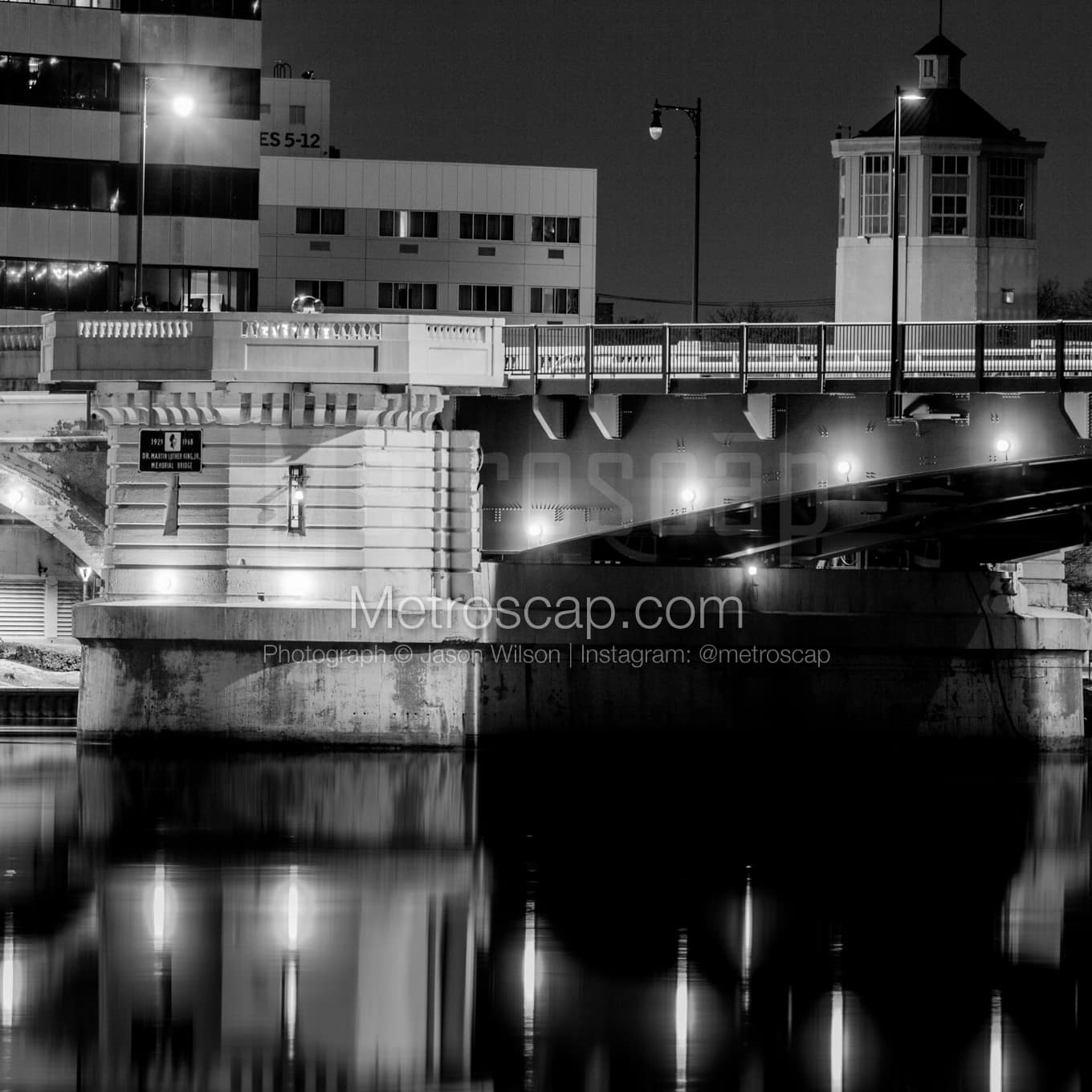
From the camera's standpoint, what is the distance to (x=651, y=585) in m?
55.2

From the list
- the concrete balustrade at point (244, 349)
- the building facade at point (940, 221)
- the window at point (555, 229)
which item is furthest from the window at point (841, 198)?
the window at point (555, 229)

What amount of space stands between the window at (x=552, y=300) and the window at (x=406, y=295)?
5.00 meters

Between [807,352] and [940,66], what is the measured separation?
24.0 m

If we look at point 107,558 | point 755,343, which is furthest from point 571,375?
point 107,558

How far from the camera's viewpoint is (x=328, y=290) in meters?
112

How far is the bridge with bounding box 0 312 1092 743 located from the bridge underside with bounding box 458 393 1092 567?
62 mm

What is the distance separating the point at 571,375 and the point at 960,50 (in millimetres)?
26178

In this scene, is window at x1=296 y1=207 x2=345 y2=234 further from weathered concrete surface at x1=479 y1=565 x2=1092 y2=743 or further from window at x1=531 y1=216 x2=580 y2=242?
weathered concrete surface at x1=479 y1=565 x2=1092 y2=743

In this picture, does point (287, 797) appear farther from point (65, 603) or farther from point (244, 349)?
point (65, 603)

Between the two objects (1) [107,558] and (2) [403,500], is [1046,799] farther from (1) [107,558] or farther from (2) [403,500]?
(1) [107,558]

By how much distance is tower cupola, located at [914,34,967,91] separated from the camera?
239 feet

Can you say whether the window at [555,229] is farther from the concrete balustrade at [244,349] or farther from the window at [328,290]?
the concrete balustrade at [244,349]

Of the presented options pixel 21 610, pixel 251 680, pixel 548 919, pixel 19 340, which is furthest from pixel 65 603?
pixel 548 919

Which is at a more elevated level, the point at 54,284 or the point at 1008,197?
the point at 1008,197
